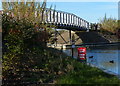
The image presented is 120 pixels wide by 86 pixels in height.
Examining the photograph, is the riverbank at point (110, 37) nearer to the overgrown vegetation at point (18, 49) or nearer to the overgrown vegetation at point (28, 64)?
the overgrown vegetation at point (18, 49)

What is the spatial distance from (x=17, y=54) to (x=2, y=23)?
2.41 m

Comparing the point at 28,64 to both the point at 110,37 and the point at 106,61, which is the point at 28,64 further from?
the point at 110,37

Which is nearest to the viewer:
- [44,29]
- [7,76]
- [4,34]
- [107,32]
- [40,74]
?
[7,76]

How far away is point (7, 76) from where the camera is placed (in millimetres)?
8648

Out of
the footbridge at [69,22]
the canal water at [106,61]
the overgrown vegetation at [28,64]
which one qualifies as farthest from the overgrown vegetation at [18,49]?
the footbridge at [69,22]

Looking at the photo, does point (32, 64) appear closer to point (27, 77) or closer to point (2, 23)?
point (27, 77)

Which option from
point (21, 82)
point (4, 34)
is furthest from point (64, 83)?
point (4, 34)

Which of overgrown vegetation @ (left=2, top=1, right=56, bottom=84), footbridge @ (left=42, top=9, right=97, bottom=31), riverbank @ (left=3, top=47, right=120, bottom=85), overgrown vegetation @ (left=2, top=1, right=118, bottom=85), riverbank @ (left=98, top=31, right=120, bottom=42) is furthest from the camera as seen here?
riverbank @ (left=98, top=31, right=120, bottom=42)

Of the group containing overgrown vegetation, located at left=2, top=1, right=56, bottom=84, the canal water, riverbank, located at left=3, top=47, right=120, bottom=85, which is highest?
overgrown vegetation, located at left=2, top=1, right=56, bottom=84

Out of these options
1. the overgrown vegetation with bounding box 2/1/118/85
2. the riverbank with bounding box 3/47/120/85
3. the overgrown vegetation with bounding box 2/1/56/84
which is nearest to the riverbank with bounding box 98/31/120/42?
the overgrown vegetation with bounding box 2/1/56/84

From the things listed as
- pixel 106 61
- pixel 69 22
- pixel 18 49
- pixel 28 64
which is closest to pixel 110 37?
pixel 69 22

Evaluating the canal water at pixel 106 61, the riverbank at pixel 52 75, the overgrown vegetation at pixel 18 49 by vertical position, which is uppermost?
the overgrown vegetation at pixel 18 49

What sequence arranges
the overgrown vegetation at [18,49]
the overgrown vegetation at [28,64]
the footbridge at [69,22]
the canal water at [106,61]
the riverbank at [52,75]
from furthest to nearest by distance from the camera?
the footbridge at [69,22], the canal water at [106,61], the overgrown vegetation at [18,49], the overgrown vegetation at [28,64], the riverbank at [52,75]

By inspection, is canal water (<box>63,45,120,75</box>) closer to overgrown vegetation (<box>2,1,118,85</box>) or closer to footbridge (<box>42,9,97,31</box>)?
overgrown vegetation (<box>2,1,118,85</box>)
